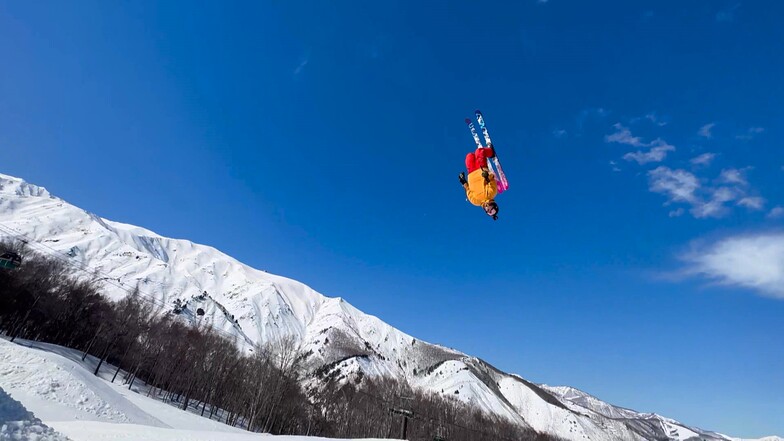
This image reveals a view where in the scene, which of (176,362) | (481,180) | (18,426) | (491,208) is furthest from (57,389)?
(176,362)

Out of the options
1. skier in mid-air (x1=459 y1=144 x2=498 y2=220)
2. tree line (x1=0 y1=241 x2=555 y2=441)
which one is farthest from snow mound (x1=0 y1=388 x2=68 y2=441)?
tree line (x1=0 y1=241 x2=555 y2=441)

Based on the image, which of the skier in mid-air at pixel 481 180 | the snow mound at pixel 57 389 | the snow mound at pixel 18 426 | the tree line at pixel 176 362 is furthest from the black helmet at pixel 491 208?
the tree line at pixel 176 362

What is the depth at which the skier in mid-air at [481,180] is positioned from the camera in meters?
14.3

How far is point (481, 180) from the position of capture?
14297 mm

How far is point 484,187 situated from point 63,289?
10322 centimetres

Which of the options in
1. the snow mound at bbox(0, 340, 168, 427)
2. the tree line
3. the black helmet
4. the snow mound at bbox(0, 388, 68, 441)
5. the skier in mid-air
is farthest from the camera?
the tree line

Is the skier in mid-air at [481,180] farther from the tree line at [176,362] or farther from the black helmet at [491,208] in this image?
the tree line at [176,362]

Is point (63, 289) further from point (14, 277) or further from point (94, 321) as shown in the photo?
point (14, 277)

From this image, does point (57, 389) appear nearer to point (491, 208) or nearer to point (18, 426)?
point (18, 426)

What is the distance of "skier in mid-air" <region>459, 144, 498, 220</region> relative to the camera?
14273 millimetres

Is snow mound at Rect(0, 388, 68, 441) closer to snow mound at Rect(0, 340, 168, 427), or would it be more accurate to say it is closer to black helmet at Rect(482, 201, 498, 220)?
black helmet at Rect(482, 201, 498, 220)

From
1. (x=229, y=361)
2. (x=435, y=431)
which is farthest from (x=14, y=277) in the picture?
(x=435, y=431)

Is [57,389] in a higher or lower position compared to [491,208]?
lower

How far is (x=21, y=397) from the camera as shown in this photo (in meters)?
31.2
